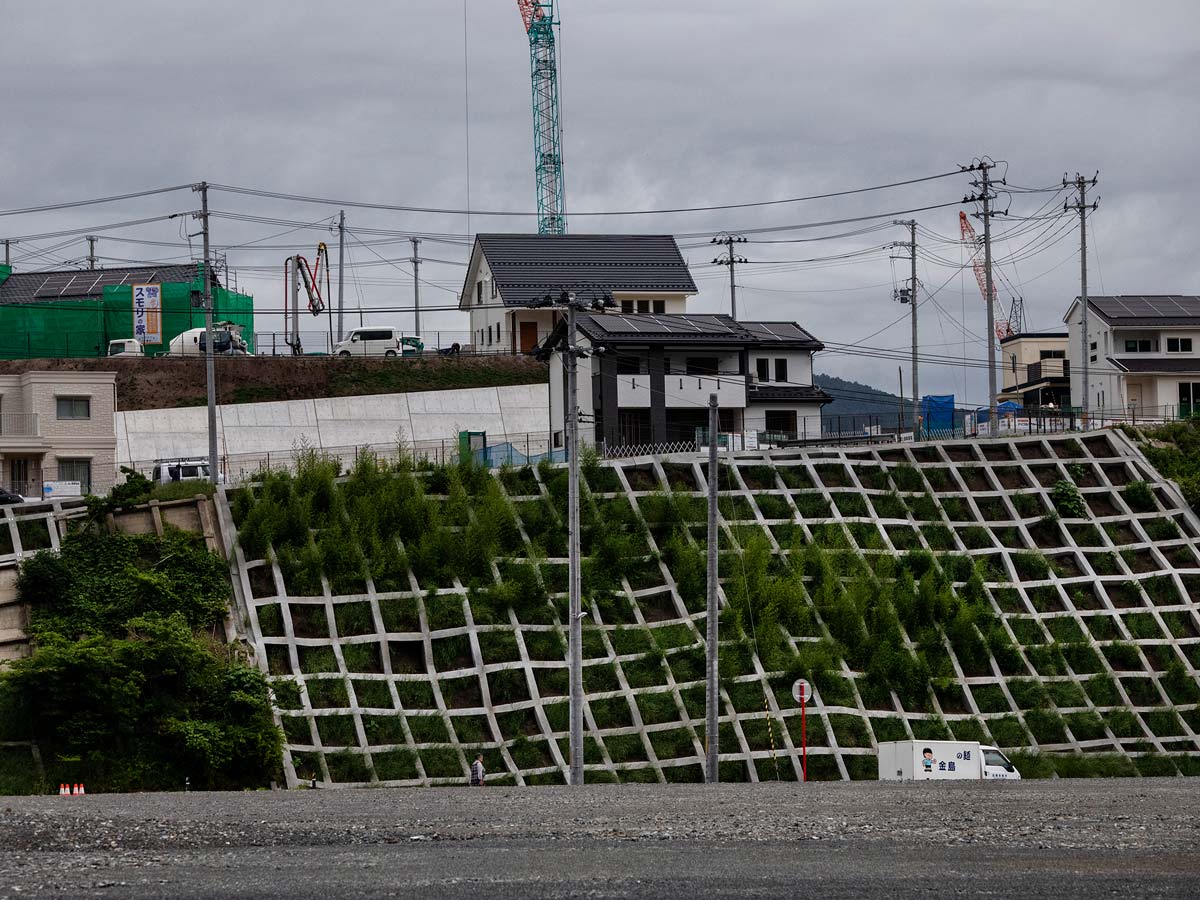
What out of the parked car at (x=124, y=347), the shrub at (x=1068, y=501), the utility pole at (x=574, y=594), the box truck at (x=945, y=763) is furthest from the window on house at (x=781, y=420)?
the parked car at (x=124, y=347)

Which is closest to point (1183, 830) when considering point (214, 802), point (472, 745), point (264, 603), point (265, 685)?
point (214, 802)

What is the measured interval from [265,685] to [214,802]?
10160 millimetres

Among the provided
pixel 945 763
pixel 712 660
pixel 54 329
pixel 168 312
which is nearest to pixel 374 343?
pixel 168 312

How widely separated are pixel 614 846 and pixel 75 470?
134ft

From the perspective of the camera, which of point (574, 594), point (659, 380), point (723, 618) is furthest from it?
point (659, 380)

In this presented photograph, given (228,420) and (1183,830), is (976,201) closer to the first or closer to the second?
(228,420)

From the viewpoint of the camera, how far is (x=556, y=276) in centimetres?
7344

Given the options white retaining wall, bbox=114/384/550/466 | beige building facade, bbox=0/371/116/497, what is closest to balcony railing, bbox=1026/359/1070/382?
white retaining wall, bbox=114/384/550/466

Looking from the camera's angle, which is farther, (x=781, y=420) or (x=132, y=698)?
(x=781, y=420)

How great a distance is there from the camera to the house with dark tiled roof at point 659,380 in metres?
53.2

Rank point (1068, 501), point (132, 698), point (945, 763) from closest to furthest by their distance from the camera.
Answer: point (945, 763), point (132, 698), point (1068, 501)

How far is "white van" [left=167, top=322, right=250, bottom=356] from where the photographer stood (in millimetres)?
65625

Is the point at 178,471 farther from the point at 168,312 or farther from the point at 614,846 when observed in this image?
the point at 614,846

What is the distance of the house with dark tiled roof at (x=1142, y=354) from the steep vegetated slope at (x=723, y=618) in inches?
744
